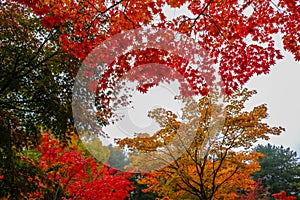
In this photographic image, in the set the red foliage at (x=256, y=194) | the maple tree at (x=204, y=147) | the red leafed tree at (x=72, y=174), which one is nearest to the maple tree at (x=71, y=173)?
the red leafed tree at (x=72, y=174)

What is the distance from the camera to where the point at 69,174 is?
11.1 m

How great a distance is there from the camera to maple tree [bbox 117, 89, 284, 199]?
332 inches

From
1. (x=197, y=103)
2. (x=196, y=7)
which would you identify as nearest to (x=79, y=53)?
(x=196, y=7)

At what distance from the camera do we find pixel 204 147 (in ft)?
31.4

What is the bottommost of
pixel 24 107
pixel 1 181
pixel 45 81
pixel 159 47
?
pixel 1 181

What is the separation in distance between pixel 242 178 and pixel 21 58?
29.7 feet

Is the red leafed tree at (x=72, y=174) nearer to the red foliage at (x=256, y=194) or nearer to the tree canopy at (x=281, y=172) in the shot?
the red foliage at (x=256, y=194)

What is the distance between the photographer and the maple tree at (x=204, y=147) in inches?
332

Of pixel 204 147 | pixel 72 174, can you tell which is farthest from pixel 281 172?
pixel 72 174

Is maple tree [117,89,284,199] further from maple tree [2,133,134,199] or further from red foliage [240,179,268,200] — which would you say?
red foliage [240,179,268,200]

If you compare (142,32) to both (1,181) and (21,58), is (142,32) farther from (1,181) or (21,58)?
(1,181)

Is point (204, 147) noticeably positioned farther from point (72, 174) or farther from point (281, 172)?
point (281, 172)

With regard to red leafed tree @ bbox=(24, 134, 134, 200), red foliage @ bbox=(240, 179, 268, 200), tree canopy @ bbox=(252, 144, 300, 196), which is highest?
tree canopy @ bbox=(252, 144, 300, 196)

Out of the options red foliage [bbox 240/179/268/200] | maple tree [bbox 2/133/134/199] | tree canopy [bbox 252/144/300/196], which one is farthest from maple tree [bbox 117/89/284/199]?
tree canopy [bbox 252/144/300/196]
